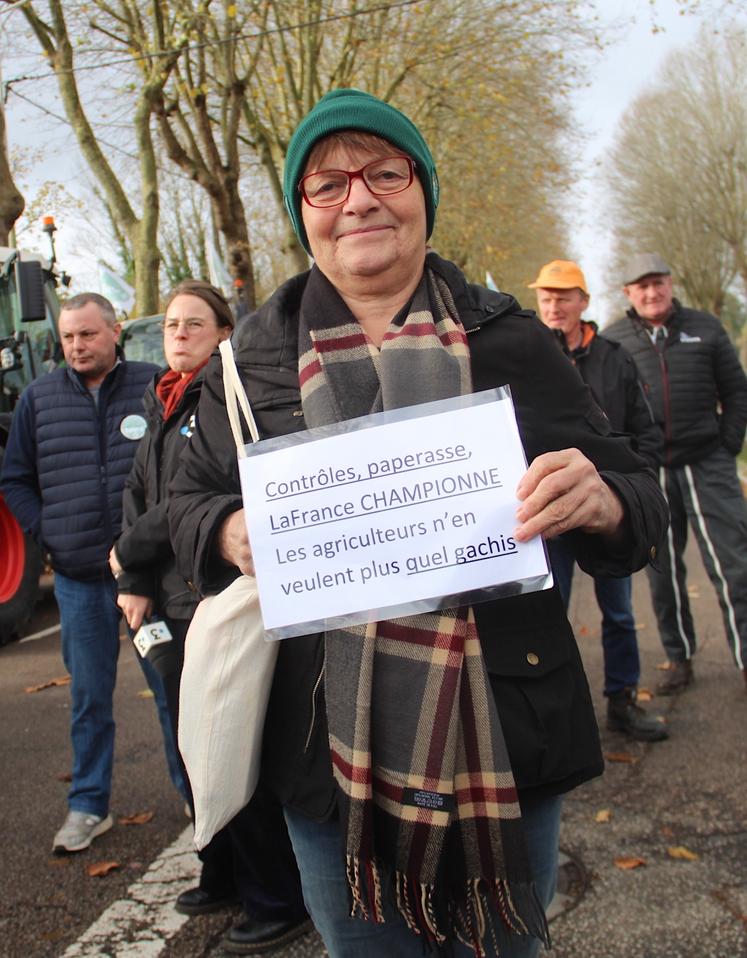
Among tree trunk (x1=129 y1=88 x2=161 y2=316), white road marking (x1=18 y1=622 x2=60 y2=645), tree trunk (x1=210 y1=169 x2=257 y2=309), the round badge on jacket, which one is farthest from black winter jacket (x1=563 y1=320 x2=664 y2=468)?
tree trunk (x1=210 y1=169 x2=257 y2=309)

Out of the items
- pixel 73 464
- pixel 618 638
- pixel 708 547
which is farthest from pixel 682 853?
pixel 73 464

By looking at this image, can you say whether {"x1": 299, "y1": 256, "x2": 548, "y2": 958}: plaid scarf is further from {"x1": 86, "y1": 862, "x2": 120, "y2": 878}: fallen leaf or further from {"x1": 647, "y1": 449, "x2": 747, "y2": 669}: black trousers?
{"x1": 647, "y1": 449, "x2": 747, "y2": 669}: black trousers

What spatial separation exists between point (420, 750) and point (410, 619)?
21cm

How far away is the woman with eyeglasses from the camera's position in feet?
9.91

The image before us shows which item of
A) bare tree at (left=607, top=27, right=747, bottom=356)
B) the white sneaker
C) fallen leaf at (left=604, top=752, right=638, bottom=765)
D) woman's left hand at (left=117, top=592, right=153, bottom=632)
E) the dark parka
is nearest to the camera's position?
the dark parka

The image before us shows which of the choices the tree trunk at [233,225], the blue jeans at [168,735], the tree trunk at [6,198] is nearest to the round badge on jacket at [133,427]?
the blue jeans at [168,735]

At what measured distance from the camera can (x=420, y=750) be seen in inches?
62.7

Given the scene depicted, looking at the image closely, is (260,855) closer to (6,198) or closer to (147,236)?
(6,198)

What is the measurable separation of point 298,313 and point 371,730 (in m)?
Answer: 0.77

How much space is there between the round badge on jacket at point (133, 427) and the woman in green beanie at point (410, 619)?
224cm

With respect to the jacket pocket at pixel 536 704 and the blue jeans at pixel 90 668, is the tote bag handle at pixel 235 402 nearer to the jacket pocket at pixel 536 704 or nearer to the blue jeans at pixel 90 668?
the jacket pocket at pixel 536 704

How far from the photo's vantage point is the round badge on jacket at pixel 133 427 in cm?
404

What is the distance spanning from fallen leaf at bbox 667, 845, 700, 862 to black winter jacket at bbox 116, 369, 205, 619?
74.4 inches

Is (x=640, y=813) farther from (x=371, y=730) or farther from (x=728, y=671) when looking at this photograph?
(x=371, y=730)
